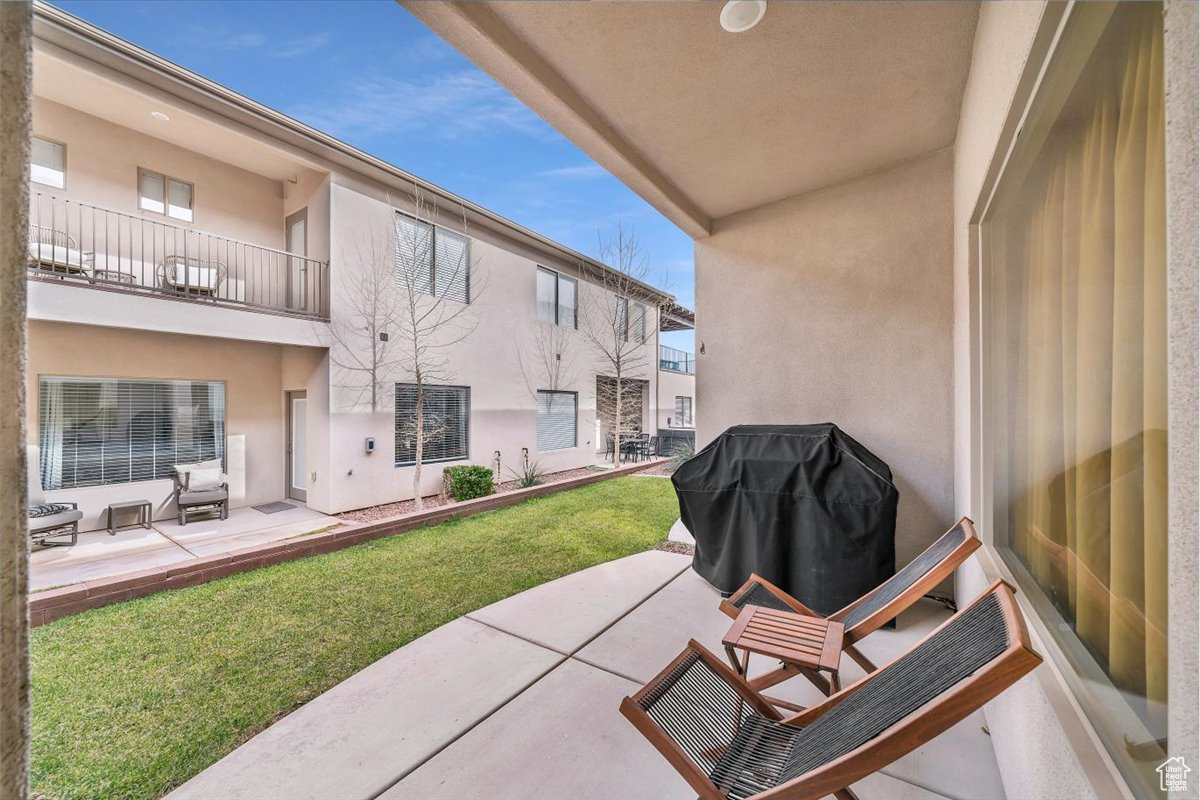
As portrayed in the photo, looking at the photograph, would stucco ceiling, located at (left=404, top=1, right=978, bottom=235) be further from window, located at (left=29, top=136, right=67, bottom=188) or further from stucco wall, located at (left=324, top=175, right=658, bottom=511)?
window, located at (left=29, top=136, right=67, bottom=188)

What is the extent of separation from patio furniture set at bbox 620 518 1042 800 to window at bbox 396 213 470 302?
786 centimetres

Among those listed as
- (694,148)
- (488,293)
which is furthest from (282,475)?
(694,148)

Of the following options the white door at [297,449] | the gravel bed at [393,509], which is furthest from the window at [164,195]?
the gravel bed at [393,509]

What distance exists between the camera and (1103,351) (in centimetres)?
120

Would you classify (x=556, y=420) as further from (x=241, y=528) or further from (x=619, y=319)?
(x=241, y=528)

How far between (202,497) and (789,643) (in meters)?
7.78

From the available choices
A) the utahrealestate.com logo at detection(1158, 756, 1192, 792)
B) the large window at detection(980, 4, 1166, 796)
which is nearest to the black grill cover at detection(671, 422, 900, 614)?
the large window at detection(980, 4, 1166, 796)

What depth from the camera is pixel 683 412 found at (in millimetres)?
17922

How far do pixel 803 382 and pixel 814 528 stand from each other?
1.62 meters

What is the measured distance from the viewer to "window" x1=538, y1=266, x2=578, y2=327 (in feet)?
36.0

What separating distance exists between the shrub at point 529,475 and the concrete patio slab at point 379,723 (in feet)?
20.3

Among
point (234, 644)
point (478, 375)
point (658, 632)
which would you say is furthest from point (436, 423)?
point (658, 632)

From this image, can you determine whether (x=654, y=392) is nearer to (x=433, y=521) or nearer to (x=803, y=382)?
(x=433, y=521)

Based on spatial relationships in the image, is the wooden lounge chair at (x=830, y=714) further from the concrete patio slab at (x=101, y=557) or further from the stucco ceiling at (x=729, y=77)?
the concrete patio slab at (x=101, y=557)
